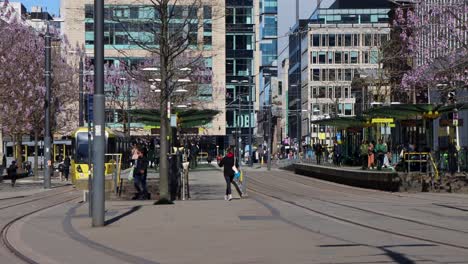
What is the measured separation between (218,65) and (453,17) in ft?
213

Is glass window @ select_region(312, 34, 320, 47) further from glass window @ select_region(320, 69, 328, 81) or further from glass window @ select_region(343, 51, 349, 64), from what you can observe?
glass window @ select_region(343, 51, 349, 64)

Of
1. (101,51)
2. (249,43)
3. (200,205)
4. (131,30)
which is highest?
(249,43)

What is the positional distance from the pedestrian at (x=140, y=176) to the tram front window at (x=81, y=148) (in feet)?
56.1

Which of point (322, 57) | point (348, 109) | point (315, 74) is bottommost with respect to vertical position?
point (348, 109)

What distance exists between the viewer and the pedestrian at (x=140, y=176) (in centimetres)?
2813

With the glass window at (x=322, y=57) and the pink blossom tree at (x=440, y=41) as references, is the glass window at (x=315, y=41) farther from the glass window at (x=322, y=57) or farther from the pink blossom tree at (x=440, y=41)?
the pink blossom tree at (x=440, y=41)

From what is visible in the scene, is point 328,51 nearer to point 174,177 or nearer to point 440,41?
point 440,41

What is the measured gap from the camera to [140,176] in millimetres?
28609

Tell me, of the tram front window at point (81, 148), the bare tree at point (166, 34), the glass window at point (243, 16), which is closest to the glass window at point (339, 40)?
the glass window at point (243, 16)

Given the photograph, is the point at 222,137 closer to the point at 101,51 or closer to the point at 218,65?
the point at 218,65

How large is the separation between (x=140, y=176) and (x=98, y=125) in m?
11.1

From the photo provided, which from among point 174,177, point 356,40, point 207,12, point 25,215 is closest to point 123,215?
point 25,215

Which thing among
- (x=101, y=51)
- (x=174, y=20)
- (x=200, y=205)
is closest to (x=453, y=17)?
(x=174, y=20)

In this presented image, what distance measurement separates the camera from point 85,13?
31844mm
